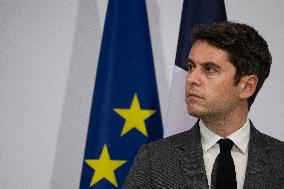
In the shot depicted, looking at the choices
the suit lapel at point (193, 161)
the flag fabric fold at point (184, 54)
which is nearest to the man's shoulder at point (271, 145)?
the suit lapel at point (193, 161)

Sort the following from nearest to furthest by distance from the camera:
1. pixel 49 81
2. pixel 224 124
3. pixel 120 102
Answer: pixel 224 124 → pixel 120 102 → pixel 49 81

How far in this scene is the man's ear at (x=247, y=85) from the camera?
1.31 metres

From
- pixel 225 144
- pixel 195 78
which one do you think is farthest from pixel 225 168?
pixel 195 78

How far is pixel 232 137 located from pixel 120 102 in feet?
2.24

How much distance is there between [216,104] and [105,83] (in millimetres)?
711

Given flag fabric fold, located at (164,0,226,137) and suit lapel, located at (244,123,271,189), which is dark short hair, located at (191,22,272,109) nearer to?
suit lapel, located at (244,123,271,189)

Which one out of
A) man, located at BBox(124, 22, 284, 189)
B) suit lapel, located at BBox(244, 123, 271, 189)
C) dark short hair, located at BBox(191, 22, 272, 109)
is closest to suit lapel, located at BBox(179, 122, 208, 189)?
man, located at BBox(124, 22, 284, 189)

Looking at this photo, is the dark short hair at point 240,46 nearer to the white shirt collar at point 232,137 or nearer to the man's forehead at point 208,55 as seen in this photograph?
the man's forehead at point 208,55

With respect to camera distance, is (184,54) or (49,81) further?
(49,81)

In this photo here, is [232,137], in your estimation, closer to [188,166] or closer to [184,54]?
[188,166]

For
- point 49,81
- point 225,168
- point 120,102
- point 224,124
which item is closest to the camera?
point 225,168

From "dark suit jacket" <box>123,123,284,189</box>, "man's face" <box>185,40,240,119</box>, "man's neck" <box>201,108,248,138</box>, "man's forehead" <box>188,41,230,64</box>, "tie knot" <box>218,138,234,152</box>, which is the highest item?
"man's forehead" <box>188,41,230,64</box>

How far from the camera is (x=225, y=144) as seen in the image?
1256 millimetres

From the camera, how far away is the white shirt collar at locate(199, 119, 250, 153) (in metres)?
1.27
